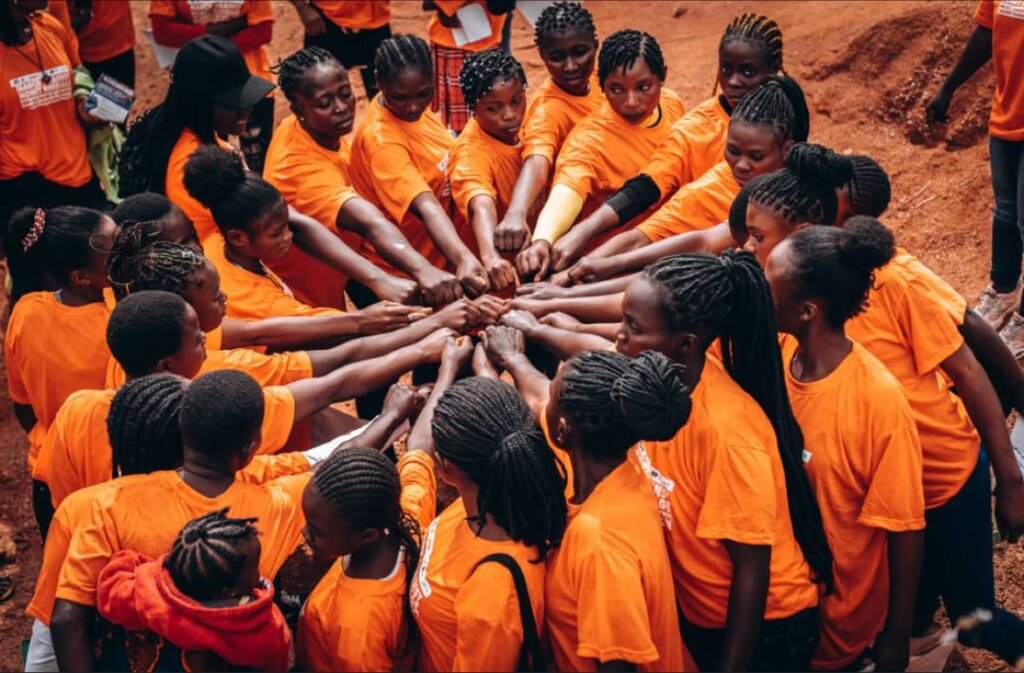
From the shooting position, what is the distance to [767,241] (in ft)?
13.4

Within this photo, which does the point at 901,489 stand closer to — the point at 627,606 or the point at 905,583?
the point at 905,583

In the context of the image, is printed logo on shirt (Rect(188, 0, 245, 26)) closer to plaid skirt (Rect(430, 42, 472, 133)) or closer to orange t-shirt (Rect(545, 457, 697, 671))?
plaid skirt (Rect(430, 42, 472, 133))

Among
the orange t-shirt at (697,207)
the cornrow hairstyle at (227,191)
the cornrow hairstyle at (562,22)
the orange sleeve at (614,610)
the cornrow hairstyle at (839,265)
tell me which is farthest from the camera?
the cornrow hairstyle at (562,22)

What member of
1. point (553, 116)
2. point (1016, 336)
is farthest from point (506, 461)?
point (1016, 336)

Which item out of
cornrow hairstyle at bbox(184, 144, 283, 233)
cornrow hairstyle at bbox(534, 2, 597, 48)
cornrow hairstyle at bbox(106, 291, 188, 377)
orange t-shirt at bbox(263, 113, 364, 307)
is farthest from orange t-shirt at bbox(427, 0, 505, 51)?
cornrow hairstyle at bbox(106, 291, 188, 377)

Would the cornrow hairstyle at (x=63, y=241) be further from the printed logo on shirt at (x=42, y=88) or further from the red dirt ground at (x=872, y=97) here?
the printed logo on shirt at (x=42, y=88)

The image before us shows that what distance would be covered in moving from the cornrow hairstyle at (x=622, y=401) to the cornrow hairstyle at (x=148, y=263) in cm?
168

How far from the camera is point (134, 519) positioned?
3461 mm

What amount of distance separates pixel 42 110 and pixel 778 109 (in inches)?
173

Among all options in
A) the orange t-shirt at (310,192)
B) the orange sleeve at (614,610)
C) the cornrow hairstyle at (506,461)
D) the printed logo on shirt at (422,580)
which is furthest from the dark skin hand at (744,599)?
the orange t-shirt at (310,192)

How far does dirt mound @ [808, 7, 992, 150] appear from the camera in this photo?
8.31 metres

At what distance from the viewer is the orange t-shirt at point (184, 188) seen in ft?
16.9

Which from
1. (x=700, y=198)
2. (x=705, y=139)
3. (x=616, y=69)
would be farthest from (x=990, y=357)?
(x=616, y=69)

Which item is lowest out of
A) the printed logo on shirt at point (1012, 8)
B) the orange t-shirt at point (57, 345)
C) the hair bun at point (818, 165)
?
the orange t-shirt at point (57, 345)
